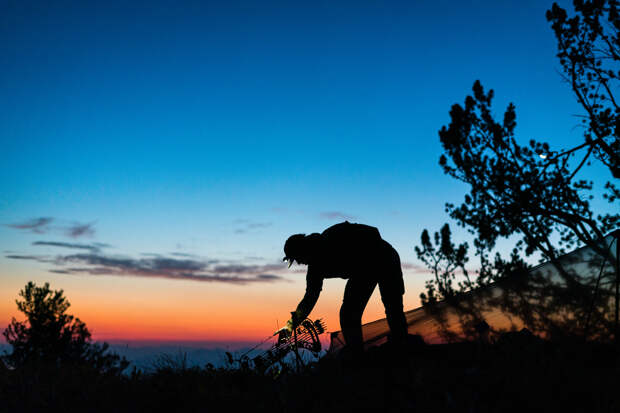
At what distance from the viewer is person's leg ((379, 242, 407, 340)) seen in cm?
512

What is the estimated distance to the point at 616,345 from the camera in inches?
163

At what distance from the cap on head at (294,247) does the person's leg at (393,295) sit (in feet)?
3.22

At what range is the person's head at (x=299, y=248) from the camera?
5098 millimetres

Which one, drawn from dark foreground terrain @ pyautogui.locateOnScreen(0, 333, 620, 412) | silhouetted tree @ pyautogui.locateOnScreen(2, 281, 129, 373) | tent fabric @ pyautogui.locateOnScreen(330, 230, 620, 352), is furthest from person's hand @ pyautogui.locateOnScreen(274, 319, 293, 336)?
silhouetted tree @ pyautogui.locateOnScreen(2, 281, 129, 373)

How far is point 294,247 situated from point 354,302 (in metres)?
0.94

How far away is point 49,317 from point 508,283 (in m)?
31.1

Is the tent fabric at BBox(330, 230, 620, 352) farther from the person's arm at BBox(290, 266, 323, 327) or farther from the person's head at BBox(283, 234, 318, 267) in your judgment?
the person's head at BBox(283, 234, 318, 267)

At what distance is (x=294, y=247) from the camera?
509 cm

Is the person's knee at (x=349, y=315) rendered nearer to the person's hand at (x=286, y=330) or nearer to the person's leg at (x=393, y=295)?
the person's leg at (x=393, y=295)

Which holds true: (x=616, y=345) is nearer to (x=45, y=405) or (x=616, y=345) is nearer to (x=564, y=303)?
(x=564, y=303)

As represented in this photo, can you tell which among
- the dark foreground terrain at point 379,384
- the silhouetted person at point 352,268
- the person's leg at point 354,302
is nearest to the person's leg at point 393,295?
the silhouetted person at point 352,268

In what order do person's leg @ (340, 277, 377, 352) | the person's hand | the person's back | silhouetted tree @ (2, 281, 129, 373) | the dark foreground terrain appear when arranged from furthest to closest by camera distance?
silhouetted tree @ (2, 281, 129, 373)
the person's back
person's leg @ (340, 277, 377, 352)
the person's hand
the dark foreground terrain

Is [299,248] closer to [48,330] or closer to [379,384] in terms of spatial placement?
[379,384]

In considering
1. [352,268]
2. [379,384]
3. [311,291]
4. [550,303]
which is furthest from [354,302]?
[550,303]
